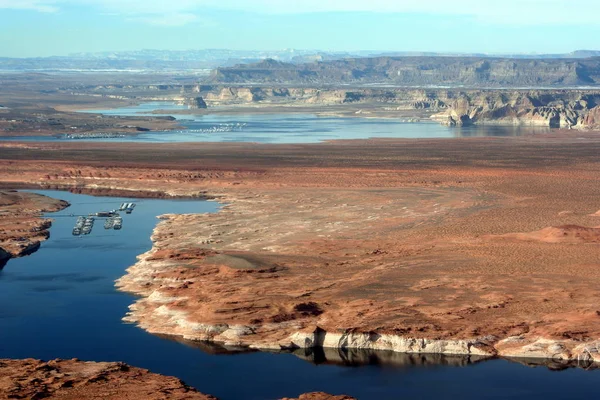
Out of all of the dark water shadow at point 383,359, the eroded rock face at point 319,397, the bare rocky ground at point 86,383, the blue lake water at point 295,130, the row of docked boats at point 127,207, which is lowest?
the blue lake water at point 295,130

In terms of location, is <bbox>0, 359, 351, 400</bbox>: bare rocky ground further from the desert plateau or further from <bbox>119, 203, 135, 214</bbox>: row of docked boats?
<bbox>119, 203, 135, 214</bbox>: row of docked boats

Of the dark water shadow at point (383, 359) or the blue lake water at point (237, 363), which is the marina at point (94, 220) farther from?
the dark water shadow at point (383, 359)

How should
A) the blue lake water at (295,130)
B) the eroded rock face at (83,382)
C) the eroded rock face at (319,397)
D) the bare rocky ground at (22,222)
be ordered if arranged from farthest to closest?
the blue lake water at (295,130)
the bare rocky ground at (22,222)
the eroded rock face at (319,397)
the eroded rock face at (83,382)

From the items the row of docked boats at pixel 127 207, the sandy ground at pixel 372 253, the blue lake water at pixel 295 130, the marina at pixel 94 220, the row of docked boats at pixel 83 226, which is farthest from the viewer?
the blue lake water at pixel 295 130

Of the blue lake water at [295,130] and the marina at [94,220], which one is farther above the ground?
the marina at [94,220]

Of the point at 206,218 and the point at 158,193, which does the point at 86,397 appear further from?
the point at 158,193

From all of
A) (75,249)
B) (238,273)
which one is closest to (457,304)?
(238,273)

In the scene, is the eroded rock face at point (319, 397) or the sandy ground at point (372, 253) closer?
the eroded rock face at point (319, 397)

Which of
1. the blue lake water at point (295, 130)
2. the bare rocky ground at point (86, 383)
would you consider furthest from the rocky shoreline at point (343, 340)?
the blue lake water at point (295, 130)
